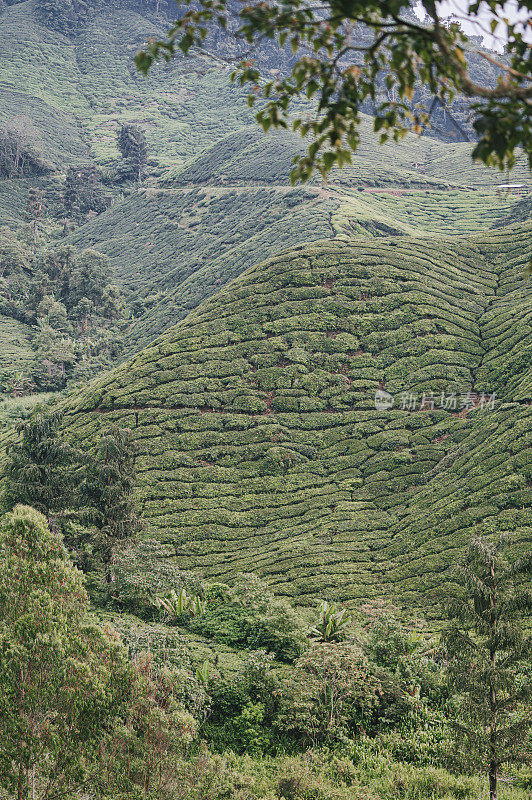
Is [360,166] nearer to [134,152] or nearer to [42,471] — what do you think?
[134,152]

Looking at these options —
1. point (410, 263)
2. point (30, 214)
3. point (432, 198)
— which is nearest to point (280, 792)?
point (410, 263)

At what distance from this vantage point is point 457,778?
11.8 metres

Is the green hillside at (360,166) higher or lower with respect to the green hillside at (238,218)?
higher

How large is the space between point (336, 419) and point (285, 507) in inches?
201

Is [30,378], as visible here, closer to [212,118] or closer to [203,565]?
[203,565]

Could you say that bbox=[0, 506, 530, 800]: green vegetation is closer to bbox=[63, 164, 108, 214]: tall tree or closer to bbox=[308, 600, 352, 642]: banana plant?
bbox=[308, 600, 352, 642]: banana plant

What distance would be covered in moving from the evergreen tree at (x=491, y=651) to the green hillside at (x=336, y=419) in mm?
8893

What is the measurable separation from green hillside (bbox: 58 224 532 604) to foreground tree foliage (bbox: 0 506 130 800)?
32.8 ft

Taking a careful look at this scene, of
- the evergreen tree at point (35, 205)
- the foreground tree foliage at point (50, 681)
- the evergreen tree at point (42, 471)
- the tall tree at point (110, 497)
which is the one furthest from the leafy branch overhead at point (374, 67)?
the evergreen tree at point (35, 205)

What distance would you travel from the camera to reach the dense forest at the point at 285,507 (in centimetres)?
947

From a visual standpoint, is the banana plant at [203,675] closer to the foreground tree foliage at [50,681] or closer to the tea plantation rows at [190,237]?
the foreground tree foliage at [50,681]

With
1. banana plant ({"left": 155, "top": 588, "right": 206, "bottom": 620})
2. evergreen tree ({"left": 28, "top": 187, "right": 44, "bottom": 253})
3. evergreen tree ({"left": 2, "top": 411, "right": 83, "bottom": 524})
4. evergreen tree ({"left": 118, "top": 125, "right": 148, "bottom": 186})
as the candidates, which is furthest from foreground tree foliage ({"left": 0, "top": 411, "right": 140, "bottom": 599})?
evergreen tree ({"left": 118, "top": 125, "right": 148, "bottom": 186})

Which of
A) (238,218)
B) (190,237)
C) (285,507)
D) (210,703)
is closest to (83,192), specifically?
(190,237)

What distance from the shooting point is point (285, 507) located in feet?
78.5
